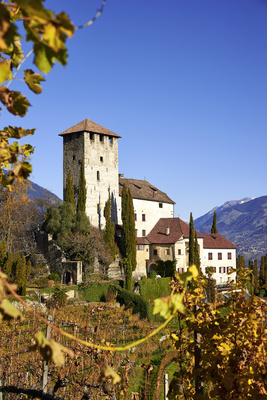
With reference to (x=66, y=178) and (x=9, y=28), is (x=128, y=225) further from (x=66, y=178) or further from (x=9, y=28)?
(x=9, y=28)

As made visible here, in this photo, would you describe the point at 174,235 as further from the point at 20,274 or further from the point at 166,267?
the point at 20,274

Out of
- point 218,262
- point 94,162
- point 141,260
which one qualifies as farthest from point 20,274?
point 218,262

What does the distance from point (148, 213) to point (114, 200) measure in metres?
5.98

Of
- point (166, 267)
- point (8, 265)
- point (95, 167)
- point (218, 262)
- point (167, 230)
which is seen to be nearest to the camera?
point (8, 265)

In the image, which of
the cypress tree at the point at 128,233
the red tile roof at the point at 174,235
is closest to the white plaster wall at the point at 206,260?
the red tile roof at the point at 174,235

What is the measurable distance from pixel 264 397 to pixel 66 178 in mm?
44927

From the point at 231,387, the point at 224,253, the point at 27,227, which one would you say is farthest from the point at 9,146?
the point at 224,253

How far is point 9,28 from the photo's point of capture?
128cm

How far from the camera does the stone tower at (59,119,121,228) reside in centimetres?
4669

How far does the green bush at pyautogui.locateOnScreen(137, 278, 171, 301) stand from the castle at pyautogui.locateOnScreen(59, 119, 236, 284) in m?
5.73

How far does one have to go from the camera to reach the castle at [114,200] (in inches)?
1849

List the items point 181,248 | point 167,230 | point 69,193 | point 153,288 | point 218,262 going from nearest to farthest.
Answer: point 153,288 < point 69,193 < point 181,248 < point 167,230 < point 218,262

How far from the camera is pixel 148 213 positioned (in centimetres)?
5284

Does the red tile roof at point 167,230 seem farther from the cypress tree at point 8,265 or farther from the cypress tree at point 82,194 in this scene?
the cypress tree at point 8,265
